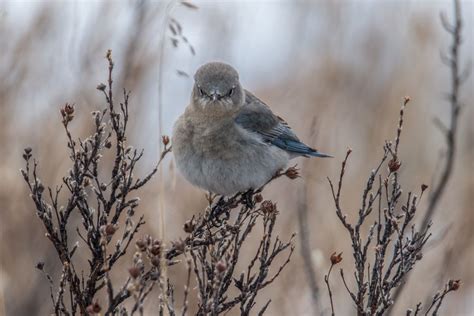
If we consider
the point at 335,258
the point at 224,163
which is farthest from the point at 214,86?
the point at 335,258

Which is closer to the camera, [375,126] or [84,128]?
[84,128]

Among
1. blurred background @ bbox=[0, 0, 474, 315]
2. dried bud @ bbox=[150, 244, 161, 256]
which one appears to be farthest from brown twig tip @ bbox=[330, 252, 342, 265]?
blurred background @ bbox=[0, 0, 474, 315]

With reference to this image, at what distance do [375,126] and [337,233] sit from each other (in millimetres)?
2022

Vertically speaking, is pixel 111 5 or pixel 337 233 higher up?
pixel 111 5

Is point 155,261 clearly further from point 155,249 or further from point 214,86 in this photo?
point 214,86

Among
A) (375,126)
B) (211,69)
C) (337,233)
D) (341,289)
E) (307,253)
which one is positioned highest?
(375,126)

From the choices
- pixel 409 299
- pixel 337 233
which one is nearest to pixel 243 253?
pixel 337 233

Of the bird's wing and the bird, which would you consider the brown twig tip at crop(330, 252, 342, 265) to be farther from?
the bird's wing

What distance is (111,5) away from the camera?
8.17 meters

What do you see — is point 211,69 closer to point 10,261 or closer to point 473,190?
point 10,261

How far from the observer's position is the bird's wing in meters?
5.57

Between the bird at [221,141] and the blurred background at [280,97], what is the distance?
0.29 m

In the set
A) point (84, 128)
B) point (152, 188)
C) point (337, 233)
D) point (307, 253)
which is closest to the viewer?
point (307, 253)

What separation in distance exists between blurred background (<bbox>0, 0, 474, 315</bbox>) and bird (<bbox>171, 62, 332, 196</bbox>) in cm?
29
